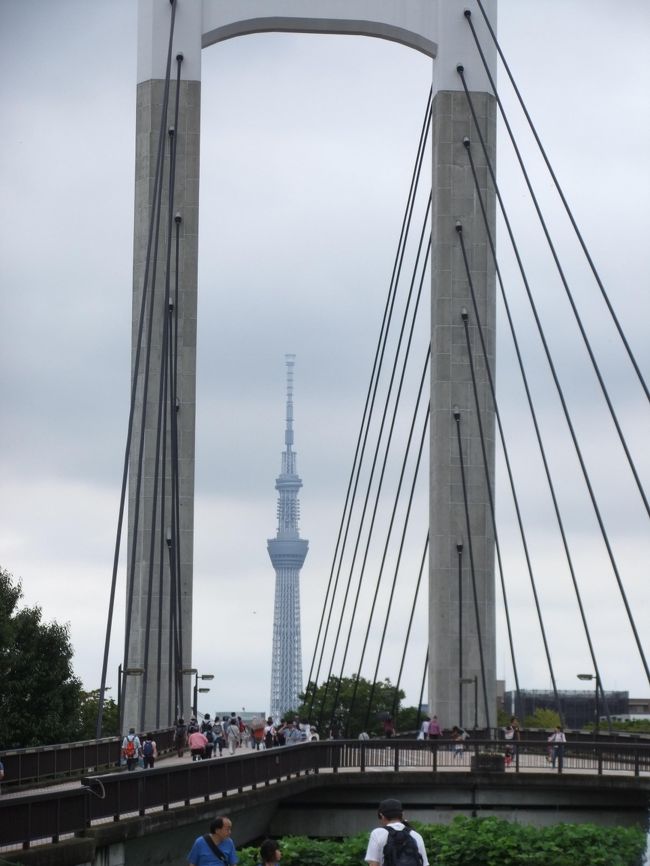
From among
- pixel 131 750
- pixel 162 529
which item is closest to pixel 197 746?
pixel 131 750

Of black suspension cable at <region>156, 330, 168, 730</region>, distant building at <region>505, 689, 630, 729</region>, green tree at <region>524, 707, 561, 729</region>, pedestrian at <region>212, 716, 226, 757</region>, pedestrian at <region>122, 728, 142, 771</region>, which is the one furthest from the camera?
distant building at <region>505, 689, 630, 729</region>

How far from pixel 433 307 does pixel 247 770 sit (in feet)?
84.7

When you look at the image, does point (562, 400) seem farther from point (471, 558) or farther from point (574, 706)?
point (574, 706)

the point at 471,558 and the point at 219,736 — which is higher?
the point at 471,558

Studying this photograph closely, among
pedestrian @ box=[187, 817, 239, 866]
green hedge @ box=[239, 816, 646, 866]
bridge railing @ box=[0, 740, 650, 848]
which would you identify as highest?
bridge railing @ box=[0, 740, 650, 848]

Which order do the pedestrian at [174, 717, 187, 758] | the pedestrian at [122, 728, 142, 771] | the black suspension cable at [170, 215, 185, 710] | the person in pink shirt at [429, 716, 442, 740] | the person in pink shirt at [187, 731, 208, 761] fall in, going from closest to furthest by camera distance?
1. the pedestrian at [122, 728, 142, 771]
2. the person in pink shirt at [187, 731, 208, 761]
3. the pedestrian at [174, 717, 187, 758]
4. the person in pink shirt at [429, 716, 442, 740]
5. the black suspension cable at [170, 215, 185, 710]

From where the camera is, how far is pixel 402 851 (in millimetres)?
13539

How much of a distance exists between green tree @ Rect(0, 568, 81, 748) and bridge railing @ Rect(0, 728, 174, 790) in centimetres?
2089

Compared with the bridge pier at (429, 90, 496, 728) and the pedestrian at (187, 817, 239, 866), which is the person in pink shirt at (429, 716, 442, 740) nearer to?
the bridge pier at (429, 90, 496, 728)

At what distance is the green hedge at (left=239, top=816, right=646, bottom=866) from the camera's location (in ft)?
73.4

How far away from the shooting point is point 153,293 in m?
54.3

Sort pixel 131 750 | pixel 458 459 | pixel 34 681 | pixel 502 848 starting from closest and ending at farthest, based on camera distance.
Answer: pixel 502 848
pixel 131 750
pixel 458 459
pixel 34 681

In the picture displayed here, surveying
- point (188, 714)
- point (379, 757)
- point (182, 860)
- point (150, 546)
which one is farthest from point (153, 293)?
point (182, 860)

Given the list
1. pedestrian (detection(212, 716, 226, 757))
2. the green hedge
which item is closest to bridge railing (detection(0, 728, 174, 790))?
the green hedge
